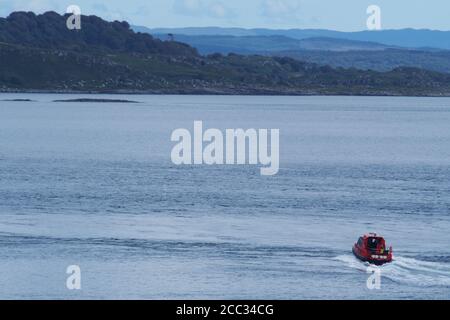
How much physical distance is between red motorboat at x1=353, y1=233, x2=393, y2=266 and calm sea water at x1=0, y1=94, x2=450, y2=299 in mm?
582

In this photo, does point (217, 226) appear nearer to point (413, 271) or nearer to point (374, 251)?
point (374, 251)

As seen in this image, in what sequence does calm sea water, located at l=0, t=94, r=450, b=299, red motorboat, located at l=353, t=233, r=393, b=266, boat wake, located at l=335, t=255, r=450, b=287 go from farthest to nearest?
red motorboat, located at l=353, t=233, r=393, b=266 → boat wake, located at l=335, t=255, r=450, b=287 → calm sea water, located at l=0, t=94, r=450, b=299

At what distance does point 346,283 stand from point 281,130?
141 metres

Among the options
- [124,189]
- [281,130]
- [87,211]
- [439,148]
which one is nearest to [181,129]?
[281,130]

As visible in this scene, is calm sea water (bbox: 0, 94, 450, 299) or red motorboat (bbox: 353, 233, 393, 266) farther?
red motorboat (bbox: 353, 233, 393, 266)

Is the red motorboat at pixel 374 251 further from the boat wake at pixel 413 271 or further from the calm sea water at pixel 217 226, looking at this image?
the calm sea water at pixel 217 226

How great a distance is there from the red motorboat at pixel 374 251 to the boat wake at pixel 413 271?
312 mm

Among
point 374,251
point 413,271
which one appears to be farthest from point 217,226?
point 413,271

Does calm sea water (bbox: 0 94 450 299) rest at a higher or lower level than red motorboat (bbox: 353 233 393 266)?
lower

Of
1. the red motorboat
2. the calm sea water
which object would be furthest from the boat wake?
the red motorboat

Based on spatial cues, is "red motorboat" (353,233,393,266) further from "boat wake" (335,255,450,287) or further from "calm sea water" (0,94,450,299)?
"calm sea water" (0,94,450,299)

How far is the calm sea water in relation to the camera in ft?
180

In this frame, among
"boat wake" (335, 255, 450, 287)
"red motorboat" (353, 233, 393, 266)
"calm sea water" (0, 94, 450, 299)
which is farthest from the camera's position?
"red motorboat" (353, 233, 393, 266)

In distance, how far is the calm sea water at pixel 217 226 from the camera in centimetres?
5481
